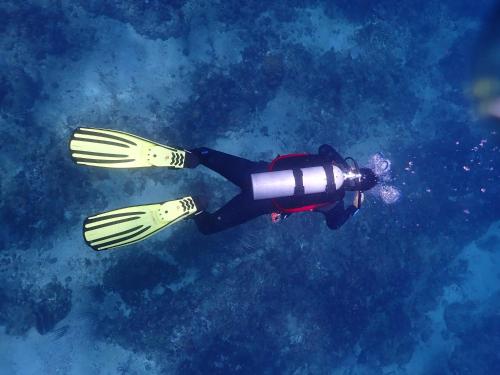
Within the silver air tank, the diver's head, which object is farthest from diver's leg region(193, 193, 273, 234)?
the diver's head

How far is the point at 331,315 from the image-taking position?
8.09 m

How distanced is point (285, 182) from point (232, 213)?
1358 millimetres

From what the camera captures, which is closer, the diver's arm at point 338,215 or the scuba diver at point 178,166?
the scuba diver at point 178,166

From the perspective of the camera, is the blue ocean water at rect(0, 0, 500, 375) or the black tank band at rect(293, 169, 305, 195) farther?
the blue ocean water at rect(0, 0, 500, 375)

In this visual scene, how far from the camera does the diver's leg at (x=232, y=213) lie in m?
6.52

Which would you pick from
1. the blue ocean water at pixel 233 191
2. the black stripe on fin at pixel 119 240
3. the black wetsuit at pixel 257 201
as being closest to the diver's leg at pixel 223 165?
the black wetsuit at pixel 257 201

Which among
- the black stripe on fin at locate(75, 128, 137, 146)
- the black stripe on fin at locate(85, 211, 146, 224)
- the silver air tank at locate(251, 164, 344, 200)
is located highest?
the silver air tank at locate(251, 164, 344, 200)

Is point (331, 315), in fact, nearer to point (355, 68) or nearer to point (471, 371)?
point (471, 371)

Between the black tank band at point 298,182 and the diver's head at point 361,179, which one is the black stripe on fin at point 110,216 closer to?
the black tank band at point 298,182

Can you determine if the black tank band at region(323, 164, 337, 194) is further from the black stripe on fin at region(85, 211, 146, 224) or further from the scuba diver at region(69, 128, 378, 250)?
the black stripe on fin at region(85, 211, 146, 224)

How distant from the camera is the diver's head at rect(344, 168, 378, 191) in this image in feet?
19.2

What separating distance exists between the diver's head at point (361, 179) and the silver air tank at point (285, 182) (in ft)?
1.05

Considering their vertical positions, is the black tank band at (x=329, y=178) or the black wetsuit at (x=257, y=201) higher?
the black tank band at (x=329, y=178)

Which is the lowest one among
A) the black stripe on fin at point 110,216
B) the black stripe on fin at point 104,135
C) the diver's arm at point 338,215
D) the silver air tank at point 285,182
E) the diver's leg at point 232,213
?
the black stripe on fin at point 110,216
